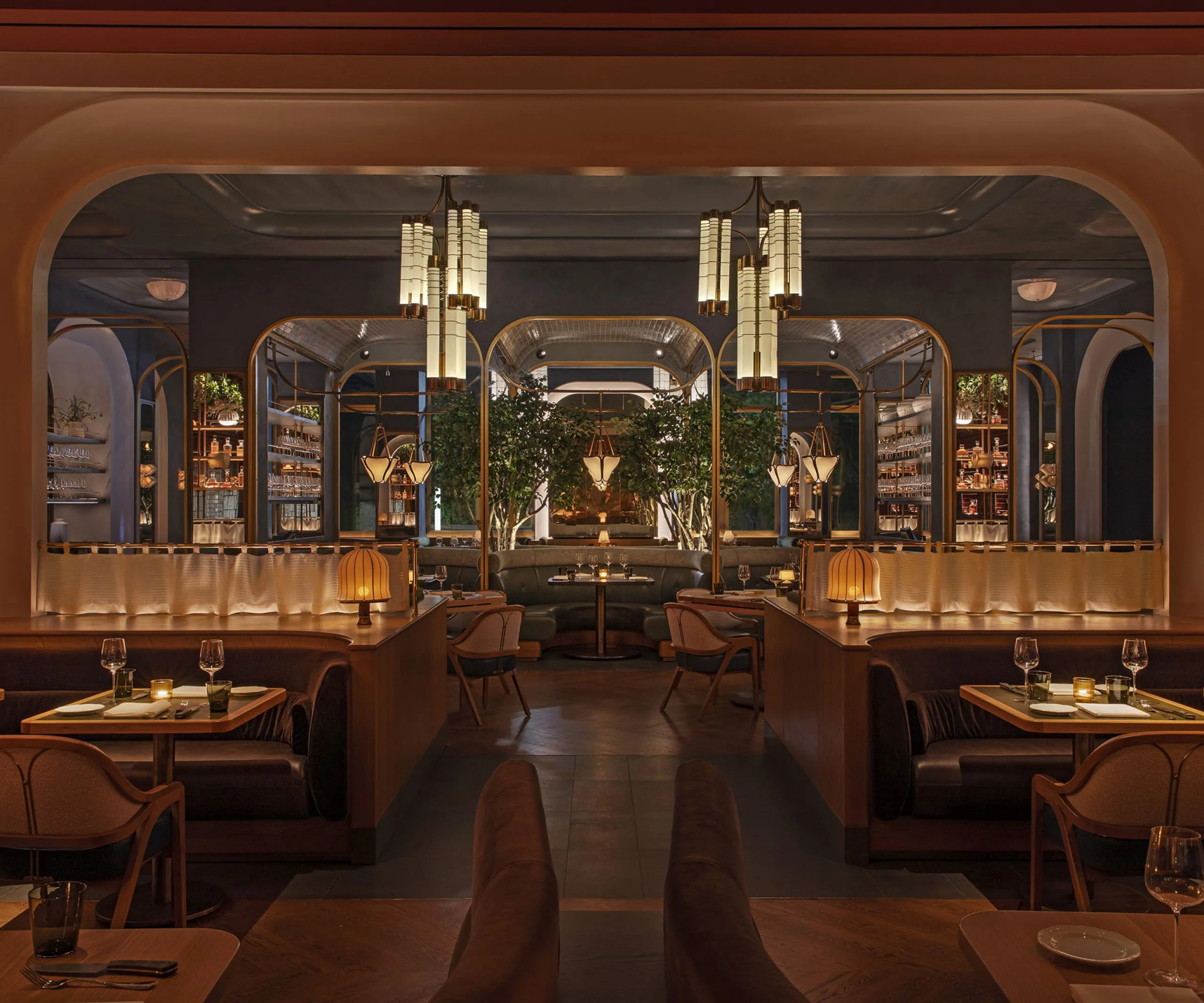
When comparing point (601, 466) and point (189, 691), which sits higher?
point (601, 466)

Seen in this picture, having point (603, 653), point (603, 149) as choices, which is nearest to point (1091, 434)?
point (603, 653)

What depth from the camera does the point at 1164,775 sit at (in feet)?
10.1

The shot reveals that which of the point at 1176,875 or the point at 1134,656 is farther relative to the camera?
the point at 1134,656

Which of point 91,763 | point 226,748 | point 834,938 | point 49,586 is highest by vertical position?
point 49,586

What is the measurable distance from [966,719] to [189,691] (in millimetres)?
3515

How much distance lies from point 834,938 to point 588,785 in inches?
81.6

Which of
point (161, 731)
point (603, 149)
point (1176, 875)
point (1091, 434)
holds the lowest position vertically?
point (161, 731)

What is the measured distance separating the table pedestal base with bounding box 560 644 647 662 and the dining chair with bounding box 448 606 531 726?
2616 millimetres

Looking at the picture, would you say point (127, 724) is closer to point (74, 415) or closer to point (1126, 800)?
point (1126, 800)

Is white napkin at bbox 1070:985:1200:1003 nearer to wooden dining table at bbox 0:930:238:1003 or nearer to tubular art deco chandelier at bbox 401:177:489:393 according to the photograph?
wooden dining table at bbox 0:930:238:1003

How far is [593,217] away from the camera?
8352mm

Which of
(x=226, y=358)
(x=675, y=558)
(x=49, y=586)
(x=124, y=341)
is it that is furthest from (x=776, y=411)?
(x=124, y=341)

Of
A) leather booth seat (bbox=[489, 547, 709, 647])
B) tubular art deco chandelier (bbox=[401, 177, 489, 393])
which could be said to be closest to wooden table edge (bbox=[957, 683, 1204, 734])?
tubular art deco chandelier (bbox=[401, 177, 489, 393])

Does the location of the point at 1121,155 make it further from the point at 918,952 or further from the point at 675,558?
the point at 675,558
